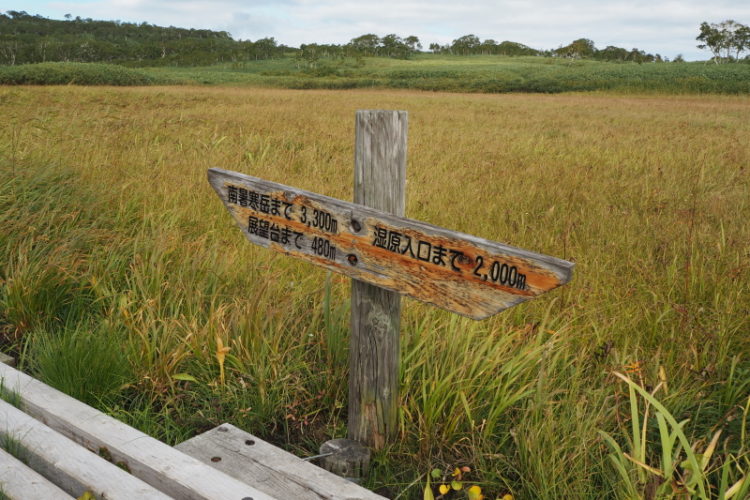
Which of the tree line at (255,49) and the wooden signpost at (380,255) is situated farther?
the tree line at (255,49)

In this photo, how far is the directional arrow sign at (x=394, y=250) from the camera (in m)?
1.58

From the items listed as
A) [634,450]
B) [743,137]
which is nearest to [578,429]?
[634,450]

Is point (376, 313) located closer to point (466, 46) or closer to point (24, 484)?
point (24, 484)

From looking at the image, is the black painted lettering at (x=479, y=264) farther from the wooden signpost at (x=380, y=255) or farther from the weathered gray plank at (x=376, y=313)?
the weathered gray plank at (x=376, y=313)

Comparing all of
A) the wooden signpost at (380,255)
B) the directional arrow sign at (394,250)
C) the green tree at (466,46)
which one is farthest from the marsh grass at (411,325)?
the green tree at (466,46)

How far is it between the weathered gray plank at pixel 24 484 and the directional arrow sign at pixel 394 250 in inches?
40.5

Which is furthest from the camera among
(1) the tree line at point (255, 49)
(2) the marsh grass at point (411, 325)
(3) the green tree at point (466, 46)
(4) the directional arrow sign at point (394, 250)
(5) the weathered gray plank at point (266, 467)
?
(3) the green tree at point (466, 46)

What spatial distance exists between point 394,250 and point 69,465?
4.00 feet

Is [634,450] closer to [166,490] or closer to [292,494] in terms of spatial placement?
[292,494]

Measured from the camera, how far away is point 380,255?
1857 mm

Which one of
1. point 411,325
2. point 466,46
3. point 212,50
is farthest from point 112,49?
point 411,325

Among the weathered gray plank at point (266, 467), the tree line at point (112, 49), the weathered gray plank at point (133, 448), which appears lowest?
the weathered gray plank at point (266, 467)

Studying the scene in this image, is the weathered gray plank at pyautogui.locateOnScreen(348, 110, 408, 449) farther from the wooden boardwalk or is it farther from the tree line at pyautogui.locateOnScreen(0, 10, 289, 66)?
the tree line at pyautogui.locateOnScreen(0, 10, 289, 66)

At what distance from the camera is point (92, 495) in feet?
5.56
